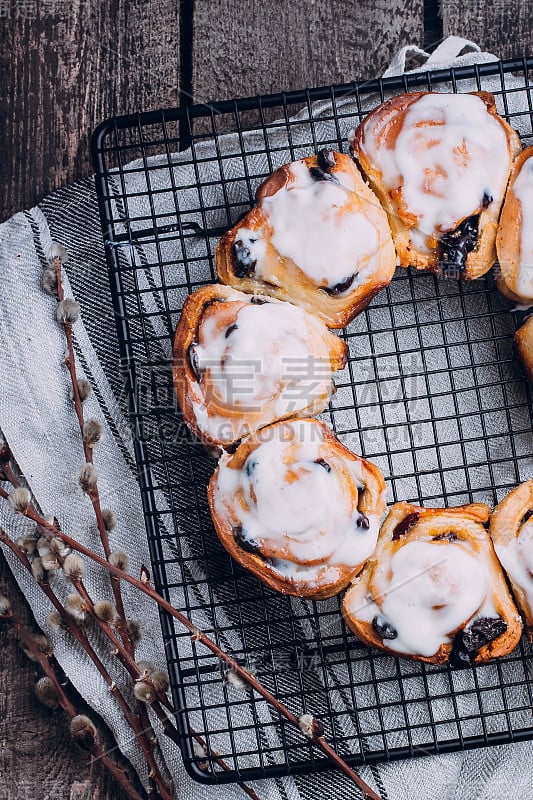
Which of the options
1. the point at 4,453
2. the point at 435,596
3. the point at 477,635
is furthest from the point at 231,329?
the point at 477,635

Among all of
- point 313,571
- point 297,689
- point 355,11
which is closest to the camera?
point 313,571

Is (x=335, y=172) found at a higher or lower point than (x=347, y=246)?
higher

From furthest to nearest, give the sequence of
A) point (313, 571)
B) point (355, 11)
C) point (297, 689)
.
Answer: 1. point (355, 11)
2. point (297, 689)
3. point (313, 571)

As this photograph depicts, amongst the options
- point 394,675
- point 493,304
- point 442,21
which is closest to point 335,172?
point 493,304

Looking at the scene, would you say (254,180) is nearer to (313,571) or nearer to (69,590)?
(313,571)

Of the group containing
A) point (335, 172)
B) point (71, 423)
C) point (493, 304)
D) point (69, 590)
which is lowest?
point (69, 590)

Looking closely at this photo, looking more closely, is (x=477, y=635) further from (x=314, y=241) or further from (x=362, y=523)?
(x=314, y=241)
